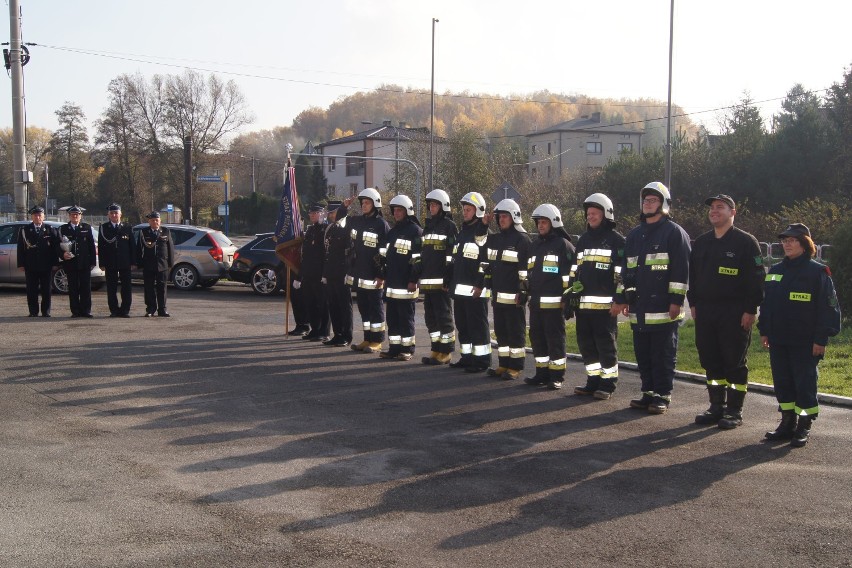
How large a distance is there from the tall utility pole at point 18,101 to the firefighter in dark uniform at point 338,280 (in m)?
14.9

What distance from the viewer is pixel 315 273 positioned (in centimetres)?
1427

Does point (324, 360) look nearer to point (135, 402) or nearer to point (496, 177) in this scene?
point (135, 402)

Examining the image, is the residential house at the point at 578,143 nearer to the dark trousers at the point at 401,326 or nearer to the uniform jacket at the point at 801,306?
the dark trousers at the point at 401,326

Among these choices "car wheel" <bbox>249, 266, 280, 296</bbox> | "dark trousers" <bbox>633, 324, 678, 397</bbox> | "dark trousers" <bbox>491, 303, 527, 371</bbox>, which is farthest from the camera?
"car wheel" <bbox>249, 266, 280, 296</bbox>

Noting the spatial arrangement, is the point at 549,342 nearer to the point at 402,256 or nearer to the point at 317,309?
the point at 402,256

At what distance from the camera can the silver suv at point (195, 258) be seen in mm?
23094

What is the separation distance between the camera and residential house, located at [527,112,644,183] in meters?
88.4

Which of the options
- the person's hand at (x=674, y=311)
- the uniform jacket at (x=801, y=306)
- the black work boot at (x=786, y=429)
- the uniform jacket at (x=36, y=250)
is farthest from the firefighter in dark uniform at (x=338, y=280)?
the black work boot at (x=786, y=429)

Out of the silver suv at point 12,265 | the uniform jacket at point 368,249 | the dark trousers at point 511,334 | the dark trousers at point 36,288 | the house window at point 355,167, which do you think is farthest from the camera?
the house window at point 355,167

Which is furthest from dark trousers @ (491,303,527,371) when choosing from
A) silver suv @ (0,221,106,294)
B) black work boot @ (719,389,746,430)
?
silver suv @ (0,221,106,294)

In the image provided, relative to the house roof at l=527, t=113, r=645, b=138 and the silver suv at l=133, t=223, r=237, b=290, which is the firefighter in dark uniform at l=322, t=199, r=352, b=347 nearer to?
the silver suv at l=133, t=223, r=237, b=290

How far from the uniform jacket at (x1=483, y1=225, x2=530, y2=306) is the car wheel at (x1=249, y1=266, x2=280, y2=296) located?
41.5ft

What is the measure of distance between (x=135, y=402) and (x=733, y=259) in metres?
6.19

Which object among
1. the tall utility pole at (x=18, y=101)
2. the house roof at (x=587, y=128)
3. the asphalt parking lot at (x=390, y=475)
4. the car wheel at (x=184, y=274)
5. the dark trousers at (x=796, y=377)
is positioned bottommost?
the asphalt parking lot at (x=390, y=475)
